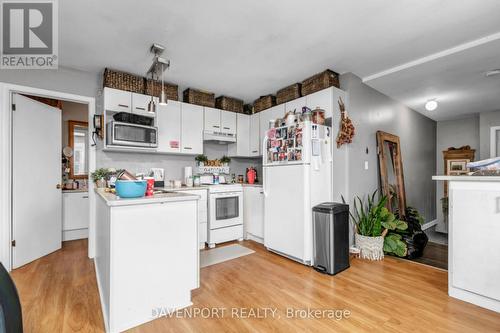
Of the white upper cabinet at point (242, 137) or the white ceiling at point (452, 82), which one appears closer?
the white ceiling at point (452, 82)

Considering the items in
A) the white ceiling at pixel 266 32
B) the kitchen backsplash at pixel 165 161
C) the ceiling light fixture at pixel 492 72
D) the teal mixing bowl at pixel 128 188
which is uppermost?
the white ceiling at pixel 266 32

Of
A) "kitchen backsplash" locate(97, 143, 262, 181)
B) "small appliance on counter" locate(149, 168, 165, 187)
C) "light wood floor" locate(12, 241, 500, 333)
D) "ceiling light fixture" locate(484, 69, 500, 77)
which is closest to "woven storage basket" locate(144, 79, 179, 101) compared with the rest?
"kitchen backsplash" locate(97, 143, 262, 181)

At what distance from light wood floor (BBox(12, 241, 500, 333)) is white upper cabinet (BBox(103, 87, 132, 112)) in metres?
2.04

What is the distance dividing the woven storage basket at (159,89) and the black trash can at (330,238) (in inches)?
105

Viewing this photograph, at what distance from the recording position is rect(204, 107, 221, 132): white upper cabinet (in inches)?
156

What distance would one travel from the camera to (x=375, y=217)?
121 inches

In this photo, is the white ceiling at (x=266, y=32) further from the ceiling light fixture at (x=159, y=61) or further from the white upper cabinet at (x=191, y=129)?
the white upper cabinet at (x=191, y=129)

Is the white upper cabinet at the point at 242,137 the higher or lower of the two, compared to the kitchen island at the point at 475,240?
higher

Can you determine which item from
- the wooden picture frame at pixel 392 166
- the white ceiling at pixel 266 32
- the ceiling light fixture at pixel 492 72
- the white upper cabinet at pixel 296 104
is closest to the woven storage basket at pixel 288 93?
the white upper cabinet at pixel 296 104

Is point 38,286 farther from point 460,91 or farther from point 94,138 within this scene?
point 460,91

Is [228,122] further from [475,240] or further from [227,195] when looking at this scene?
[475,240]

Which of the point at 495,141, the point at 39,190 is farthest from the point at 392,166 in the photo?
the point at 39,190

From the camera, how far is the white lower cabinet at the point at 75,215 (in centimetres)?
388

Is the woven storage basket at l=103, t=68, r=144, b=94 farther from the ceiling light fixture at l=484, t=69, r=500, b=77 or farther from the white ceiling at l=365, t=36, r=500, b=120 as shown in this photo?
the ceiling light fixture at l=484, t=69, r=500, b=77
